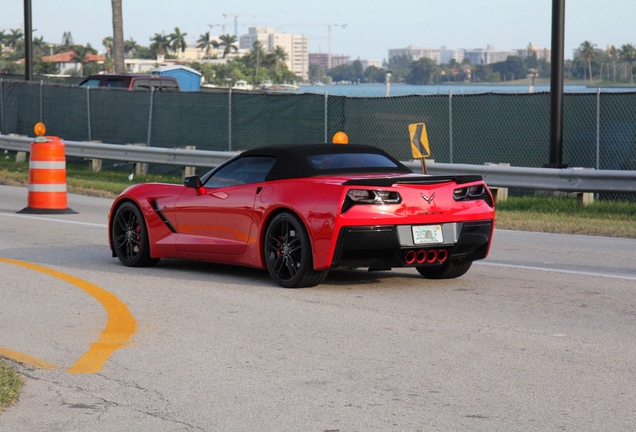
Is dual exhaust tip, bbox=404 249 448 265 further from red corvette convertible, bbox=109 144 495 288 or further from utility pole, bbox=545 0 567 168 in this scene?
utility pole, bbox=545 0 567 168

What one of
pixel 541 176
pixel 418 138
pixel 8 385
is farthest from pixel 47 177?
pixel 8 385

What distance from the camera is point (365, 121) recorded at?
22266 mm

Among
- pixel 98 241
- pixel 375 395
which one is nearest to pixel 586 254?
pixel 98 241

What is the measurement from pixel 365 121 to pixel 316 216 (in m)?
13.3

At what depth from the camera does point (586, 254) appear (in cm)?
1224

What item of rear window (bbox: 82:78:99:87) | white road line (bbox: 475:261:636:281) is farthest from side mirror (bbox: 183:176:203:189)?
rear window (bbox: 82:78:99:87)

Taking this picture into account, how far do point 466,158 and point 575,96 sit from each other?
7.82 feet

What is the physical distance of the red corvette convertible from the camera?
9094mm

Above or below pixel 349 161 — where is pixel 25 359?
below

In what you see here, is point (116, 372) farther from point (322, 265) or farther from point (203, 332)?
point (322, 265)

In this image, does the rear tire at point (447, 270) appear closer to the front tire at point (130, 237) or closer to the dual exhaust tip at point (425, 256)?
the dual exhaust tip at point (425, 256)

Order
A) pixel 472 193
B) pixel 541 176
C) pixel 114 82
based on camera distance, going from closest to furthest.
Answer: pixel 472 193 → pixel 541 176 → pixel 114 82

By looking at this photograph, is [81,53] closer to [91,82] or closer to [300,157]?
[91,82]

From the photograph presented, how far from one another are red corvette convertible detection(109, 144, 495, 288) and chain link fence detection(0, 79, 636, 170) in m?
9.42
